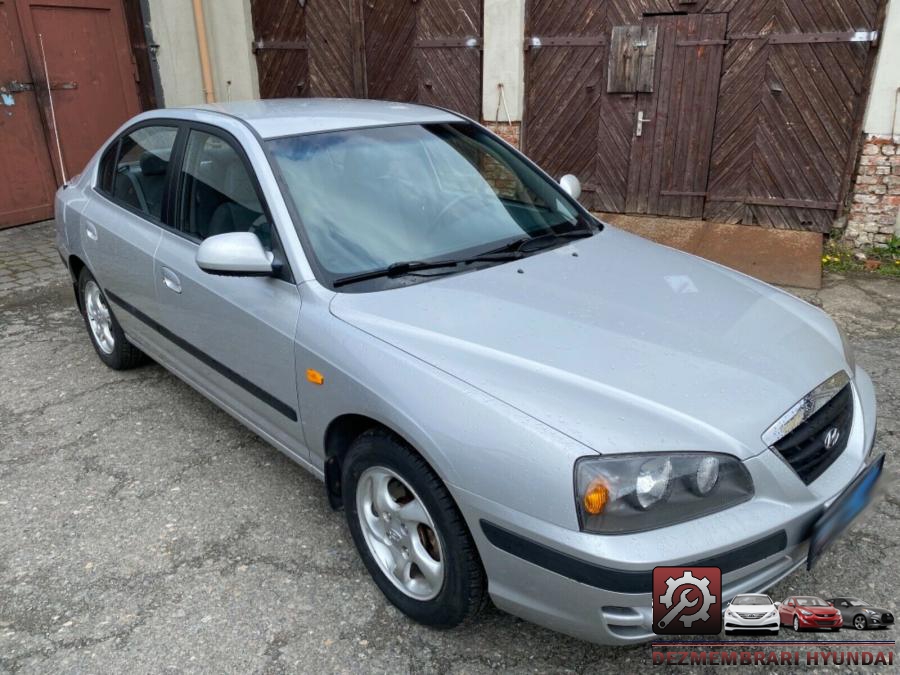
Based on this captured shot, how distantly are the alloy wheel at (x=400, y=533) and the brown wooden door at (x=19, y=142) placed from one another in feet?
24.6

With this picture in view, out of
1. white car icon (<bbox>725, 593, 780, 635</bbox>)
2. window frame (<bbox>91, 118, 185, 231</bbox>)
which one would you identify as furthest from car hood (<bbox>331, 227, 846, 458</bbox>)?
window frame (<bbox>91, 118, 185, 231</bbox>)

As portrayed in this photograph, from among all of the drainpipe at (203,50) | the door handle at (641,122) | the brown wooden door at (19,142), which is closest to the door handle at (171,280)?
the door handle at (641,122)

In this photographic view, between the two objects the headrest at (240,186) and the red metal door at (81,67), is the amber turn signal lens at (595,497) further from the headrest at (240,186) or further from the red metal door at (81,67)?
the red metal door at (81,67)

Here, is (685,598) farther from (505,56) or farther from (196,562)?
(505,56)

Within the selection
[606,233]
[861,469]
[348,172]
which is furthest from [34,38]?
[861,469]

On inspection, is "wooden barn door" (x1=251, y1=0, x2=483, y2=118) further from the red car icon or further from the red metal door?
the red car icon

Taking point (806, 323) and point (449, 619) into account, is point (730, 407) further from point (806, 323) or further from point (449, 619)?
point (449, 619)

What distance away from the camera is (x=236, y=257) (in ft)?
8.57

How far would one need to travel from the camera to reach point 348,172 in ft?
9.78

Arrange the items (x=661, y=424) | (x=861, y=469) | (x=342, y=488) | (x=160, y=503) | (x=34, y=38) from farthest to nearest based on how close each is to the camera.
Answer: (x=34, y=38)
(x=160, y=503)
(x=342, y=488)
(x=861, y=469)
(x=661, y=424)

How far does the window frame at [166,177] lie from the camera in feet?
11.4

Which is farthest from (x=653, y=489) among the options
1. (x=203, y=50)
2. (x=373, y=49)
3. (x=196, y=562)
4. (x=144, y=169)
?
(x=203, y=50)

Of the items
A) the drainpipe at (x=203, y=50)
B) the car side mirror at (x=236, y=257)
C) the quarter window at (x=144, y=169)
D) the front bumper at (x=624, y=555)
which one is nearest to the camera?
the front bumper at (x=624, y=555)

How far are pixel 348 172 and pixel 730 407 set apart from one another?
1.78m
